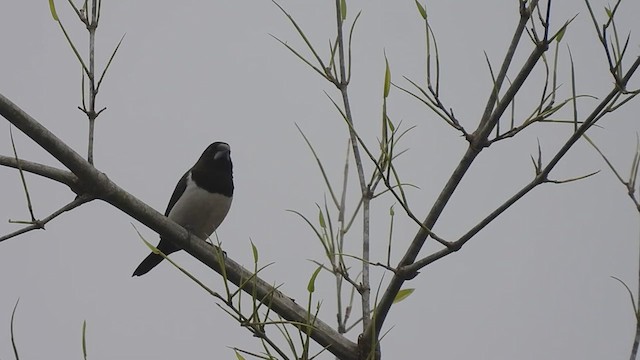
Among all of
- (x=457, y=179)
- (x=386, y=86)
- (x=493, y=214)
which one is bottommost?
(x=493, y=214)

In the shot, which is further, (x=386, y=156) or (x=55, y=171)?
(x=55, y=171)

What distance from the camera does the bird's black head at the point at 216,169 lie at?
5.43 m

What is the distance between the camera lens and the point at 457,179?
2119 mm

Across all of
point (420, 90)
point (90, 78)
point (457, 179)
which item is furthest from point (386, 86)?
point (90, 78)

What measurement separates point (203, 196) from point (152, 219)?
2.61 metres

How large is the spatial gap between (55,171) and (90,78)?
0.99 feet

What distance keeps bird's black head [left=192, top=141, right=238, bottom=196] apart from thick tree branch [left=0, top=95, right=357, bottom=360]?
8.35 ft

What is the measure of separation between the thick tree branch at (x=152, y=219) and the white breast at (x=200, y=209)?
2176mm

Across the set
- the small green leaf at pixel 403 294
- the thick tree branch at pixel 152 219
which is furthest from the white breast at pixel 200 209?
the small green leaf at pixel 403 294

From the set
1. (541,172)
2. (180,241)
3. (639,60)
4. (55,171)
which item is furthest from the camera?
(180,241)

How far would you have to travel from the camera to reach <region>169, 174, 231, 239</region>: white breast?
5082 millimetres

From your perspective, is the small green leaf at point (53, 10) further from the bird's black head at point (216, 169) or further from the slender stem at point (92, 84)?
the bird's black head at point (216, 169)

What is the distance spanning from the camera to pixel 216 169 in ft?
18.2

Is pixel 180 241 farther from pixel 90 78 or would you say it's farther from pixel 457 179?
pixel 457 179
